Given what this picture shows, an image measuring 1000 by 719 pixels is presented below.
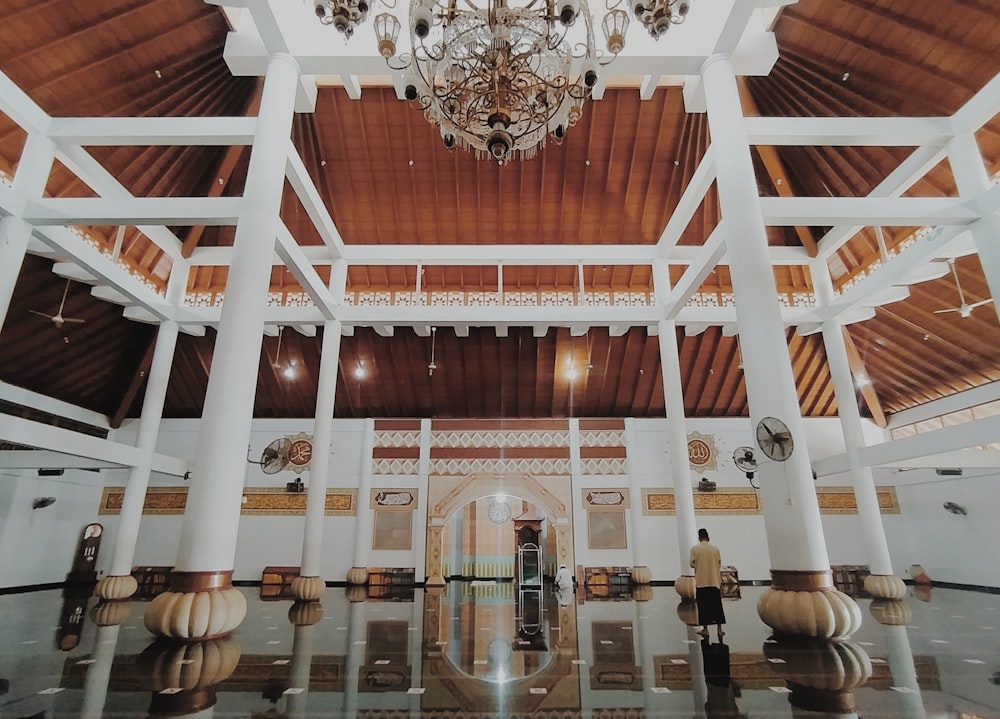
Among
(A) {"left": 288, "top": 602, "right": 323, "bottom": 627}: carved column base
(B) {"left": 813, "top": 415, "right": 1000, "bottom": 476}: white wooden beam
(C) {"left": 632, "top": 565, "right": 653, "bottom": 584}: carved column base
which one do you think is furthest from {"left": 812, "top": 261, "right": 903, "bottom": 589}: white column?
(A) {"left": 288, "top": 602, "right": 323, "bottom": 627}: carved column base

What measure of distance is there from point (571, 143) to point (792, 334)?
606cm

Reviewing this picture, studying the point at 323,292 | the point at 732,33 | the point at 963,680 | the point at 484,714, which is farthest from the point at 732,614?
the point at 323,292

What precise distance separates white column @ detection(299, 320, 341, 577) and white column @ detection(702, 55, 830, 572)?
6.20 meters

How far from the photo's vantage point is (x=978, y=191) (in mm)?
6086

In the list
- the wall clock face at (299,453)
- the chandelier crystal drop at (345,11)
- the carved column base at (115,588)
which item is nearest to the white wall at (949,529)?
the chandelier crystal drop at (345,11)

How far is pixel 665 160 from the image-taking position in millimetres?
9219

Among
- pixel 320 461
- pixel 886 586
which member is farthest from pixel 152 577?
pixel 886 586

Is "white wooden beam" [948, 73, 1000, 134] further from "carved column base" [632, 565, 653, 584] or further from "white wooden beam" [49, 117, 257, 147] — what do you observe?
"carved column base" [632, 565, 653, 584]

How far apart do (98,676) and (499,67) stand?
16.3ft

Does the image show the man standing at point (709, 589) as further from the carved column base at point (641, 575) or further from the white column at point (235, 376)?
the carved column base at point (641, 575)

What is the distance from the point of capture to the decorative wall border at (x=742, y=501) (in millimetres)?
11742

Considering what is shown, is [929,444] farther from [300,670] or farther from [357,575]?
[357,575]

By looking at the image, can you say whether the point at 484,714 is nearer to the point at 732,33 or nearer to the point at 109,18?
the point at 732,33

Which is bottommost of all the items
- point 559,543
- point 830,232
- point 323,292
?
point 559,543
